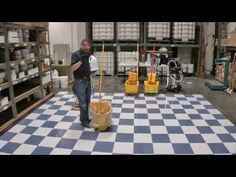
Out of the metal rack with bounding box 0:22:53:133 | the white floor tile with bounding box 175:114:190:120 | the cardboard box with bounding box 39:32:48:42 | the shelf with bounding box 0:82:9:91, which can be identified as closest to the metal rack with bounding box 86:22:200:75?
the cardboard box with bounding box 39:32:48:42

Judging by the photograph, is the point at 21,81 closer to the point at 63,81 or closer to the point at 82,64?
the point at 82,64

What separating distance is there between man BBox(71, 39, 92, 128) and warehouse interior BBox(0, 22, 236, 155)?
0.89ft

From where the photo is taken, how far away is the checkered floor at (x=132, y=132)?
3238 mm

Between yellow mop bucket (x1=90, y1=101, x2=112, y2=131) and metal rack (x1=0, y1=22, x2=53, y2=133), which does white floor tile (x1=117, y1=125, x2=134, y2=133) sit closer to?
yellow mop bucket (x1=90, y1=101, x2=112, y2=131)

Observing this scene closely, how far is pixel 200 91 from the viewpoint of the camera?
261 inches

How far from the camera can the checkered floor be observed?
3.24m

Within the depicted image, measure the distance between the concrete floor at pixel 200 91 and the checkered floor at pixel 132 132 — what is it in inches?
9.1

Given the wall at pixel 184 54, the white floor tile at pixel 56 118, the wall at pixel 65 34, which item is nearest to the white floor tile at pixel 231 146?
the white floor tile at pixel 56 118

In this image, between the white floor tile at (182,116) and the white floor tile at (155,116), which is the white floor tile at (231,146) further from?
the white floor tile at (155,116)

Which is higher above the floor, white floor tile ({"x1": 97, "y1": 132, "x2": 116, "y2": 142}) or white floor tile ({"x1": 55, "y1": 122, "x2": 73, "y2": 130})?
white floor tile ({"x1": 55, "y1": 122, "x2": 73, "y2": 130})

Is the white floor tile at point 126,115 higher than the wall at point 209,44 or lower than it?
lower
